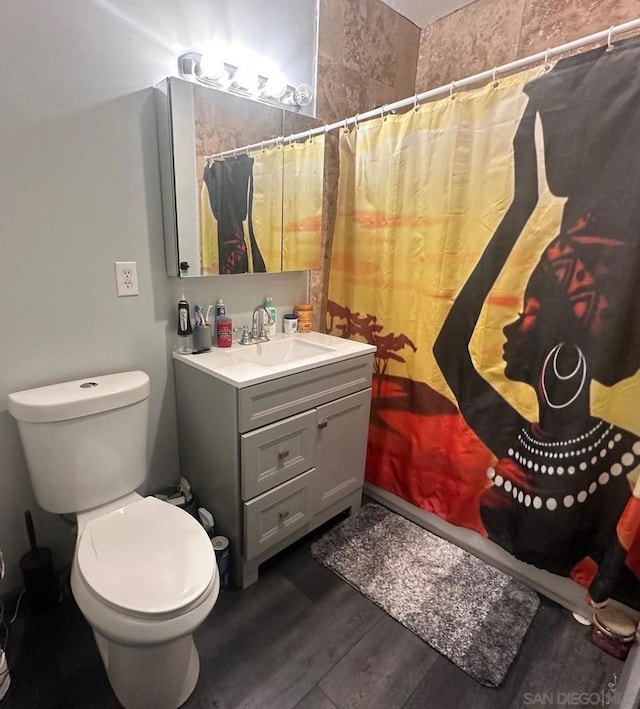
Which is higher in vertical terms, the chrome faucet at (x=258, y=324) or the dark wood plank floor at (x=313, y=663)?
the chrome faucet at (x=258, y=324)

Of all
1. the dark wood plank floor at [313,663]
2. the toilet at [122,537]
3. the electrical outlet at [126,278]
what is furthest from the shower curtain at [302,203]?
the dark wood plank floor at [313,663]

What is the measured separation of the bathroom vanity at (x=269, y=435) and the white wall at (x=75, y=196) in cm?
34

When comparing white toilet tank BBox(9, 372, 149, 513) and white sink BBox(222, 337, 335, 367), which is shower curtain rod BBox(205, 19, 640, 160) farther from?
white toilet tank BBox(9, 372, 149, 513)

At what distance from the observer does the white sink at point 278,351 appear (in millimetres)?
1770

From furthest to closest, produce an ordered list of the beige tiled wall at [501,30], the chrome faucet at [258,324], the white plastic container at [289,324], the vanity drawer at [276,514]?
the white plastic container at [289,324] → the chrome faucet at [258,324] → the beige tiled wall at [501,30] → the vanity drawer at [276,514]

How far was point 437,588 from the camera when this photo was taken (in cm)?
161

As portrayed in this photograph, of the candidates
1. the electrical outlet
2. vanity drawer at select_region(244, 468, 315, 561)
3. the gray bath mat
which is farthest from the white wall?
the gray bath mat

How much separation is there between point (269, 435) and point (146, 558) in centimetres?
53

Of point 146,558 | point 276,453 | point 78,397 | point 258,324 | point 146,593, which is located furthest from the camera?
point 258,324

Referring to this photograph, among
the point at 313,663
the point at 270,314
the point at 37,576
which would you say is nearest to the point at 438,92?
the point at 270,314

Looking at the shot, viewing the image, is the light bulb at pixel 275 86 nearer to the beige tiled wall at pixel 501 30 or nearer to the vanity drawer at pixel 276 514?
the beige tiled wall at pixel 501 30

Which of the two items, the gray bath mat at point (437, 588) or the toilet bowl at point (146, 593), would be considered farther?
the gray bath mat at point (437, 588)

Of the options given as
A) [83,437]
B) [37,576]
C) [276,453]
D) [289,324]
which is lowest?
[37,576]

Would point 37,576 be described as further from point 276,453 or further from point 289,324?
point 289,324
